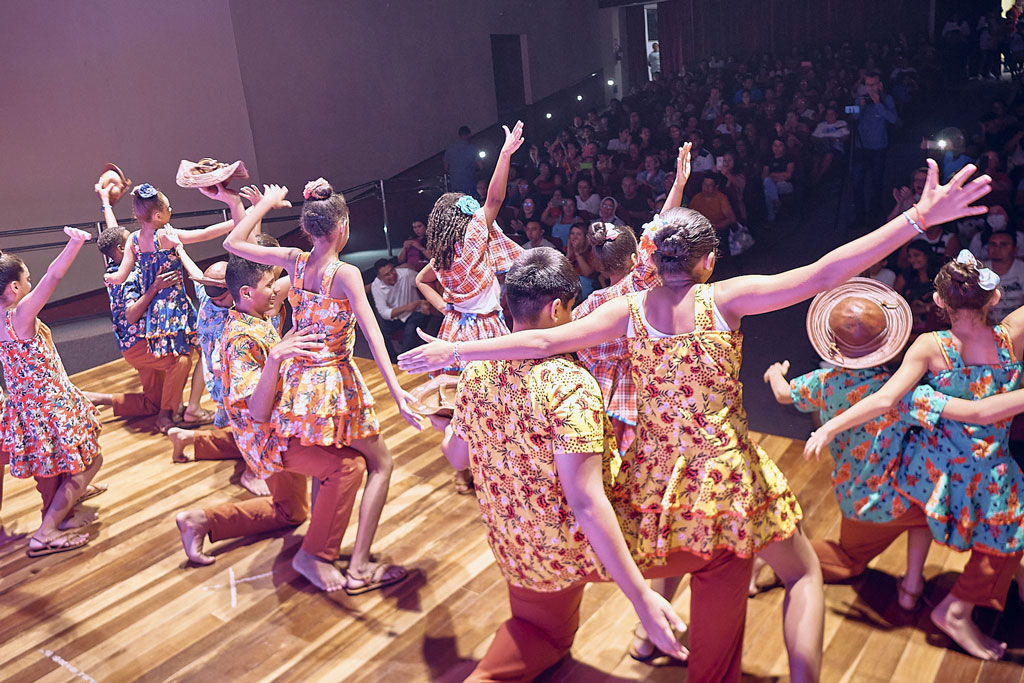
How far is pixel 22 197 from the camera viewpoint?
7.74 metres

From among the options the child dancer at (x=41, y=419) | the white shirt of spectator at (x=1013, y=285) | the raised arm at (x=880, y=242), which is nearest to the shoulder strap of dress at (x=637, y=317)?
the raised arm at (x=880, y=242)

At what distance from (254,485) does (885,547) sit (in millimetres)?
2836

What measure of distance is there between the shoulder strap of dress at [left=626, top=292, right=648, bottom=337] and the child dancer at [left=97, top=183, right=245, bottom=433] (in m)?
2.99

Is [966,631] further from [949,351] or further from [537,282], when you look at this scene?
[537,282]

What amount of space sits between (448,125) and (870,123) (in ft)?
20.1

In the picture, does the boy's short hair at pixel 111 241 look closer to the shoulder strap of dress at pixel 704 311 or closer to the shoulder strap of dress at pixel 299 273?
the shoulder strap of dress at pixel 299 273

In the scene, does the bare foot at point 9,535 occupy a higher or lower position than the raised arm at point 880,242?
lower

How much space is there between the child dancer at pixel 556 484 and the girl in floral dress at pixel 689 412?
0.06 meters

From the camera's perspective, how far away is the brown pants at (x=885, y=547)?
2.37 metres

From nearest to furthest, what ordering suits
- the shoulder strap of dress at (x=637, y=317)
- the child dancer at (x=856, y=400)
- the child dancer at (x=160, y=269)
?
the shoulder strap of dress at (x=637, y=317)
the child dancer at (x=856, y=400)
the child dancer at (x=160, y=269)

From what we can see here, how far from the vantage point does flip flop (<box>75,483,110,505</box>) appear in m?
4.00

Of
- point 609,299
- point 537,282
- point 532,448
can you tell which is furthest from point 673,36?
point 532,448

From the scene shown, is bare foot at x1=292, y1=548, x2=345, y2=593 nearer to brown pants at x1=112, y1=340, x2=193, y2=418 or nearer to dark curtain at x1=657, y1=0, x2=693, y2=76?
brown pants at x1=112, y1=340, x2=193, y2=418

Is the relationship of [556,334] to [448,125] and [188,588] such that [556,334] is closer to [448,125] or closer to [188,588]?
Answer: [188,588]
